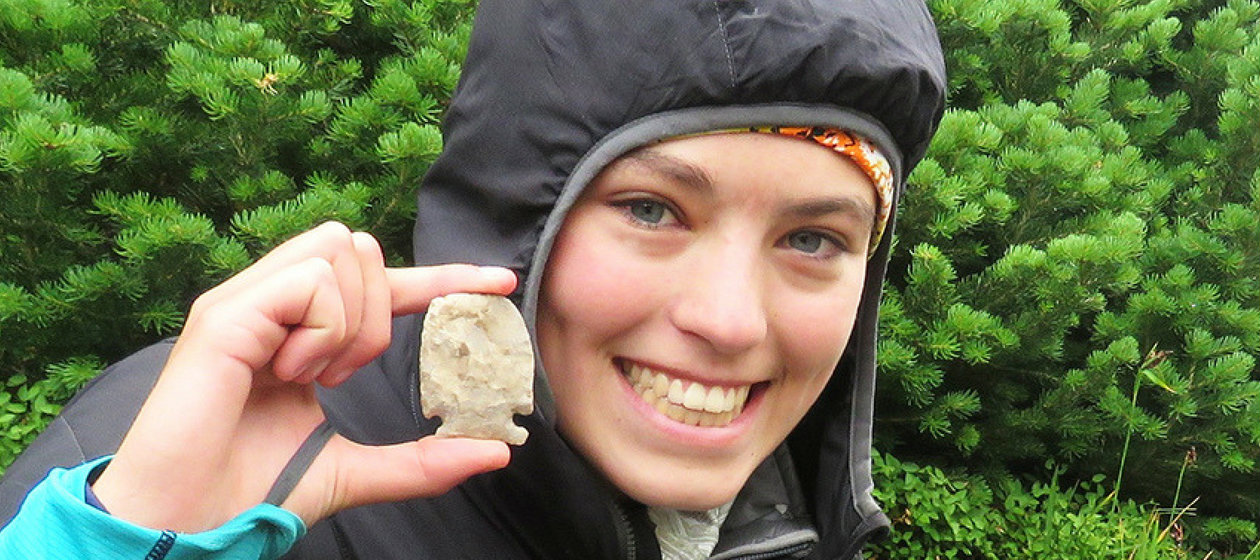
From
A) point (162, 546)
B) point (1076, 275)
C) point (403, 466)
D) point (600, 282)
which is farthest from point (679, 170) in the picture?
point (1076, 275)

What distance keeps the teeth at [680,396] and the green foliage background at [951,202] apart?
902 millimetres

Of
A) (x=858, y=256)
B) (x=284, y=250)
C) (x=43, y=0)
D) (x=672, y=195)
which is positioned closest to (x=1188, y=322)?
(x=858, y=256)

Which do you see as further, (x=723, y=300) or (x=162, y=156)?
(x=162, y=156)

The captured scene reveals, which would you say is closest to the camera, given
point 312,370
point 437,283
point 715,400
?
point 312,370

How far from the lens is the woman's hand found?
3.95 ft

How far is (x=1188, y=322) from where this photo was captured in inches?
130

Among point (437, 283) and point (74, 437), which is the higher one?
point (437, 283)

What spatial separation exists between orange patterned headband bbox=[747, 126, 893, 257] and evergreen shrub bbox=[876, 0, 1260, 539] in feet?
4.13

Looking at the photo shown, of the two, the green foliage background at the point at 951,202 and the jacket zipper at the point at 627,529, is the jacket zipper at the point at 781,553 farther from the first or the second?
the green foliage background at the point at 951,202

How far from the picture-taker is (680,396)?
1633 mm

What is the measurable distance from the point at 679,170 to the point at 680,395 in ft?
1.09

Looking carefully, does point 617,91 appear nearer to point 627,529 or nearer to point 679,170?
point 679,170

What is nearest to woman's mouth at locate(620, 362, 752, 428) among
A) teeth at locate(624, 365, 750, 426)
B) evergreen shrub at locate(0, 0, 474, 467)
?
teeth at locate(624, 365, 750, 426)

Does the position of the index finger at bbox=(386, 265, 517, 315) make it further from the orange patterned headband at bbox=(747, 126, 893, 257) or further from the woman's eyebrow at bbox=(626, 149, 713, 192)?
the orange patterned headband at bbox=(747, 126, 893, 257)
